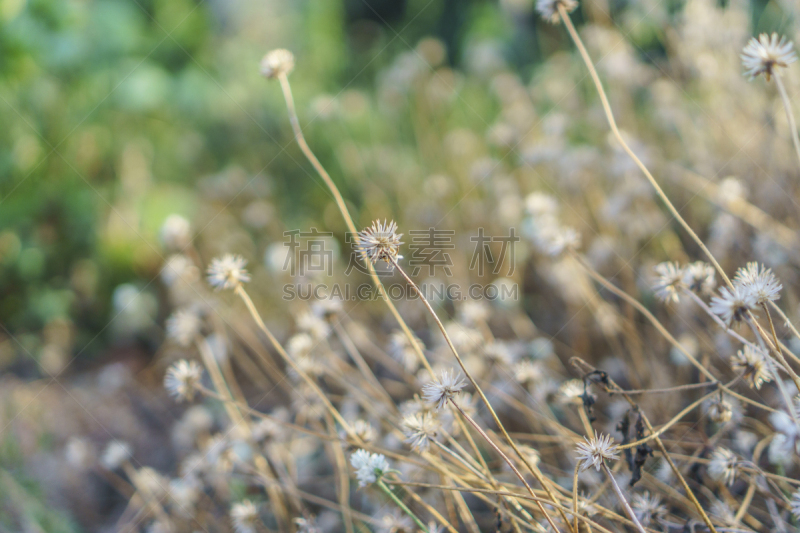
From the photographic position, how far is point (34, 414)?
1981 millimetres

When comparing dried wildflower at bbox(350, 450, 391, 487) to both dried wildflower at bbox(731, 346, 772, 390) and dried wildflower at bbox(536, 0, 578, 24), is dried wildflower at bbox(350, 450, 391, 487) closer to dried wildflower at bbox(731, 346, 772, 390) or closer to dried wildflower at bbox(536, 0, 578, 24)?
dried wildflower at bbox(731, 346, 772, 390)

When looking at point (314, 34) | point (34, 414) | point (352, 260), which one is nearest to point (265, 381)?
point (352, 260)

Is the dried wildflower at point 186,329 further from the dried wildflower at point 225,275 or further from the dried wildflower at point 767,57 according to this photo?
the dried wildflower at point 767,57

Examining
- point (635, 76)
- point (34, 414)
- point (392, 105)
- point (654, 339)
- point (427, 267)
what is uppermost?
point (392, 105)

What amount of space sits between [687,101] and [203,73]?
271 centimetres

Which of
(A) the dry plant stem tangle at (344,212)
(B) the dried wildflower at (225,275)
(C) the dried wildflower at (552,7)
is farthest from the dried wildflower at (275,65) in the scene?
(C) the dried wildflower at (552,7)

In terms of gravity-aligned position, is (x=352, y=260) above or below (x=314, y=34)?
below

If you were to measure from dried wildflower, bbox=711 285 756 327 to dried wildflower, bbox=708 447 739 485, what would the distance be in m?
0.32

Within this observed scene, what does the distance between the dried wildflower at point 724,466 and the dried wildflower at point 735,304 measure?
32 centimetres

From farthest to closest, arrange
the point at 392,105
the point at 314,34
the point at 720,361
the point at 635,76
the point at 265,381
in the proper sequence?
1. the point at 314,34
2. the point at 392,105
3. the point at 635,76
4. the point at 265,381
5. the point at 720,361

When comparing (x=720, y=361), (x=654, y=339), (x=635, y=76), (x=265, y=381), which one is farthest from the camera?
(x=635, y=76)

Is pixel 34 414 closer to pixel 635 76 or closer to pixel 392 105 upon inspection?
pixel 392 105

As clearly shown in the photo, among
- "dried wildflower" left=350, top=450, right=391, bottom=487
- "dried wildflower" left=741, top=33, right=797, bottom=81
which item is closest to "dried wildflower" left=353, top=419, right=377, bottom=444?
"dried wildflower" left=350, top=450, right=391, bottom=487

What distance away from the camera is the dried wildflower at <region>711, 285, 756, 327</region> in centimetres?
77
